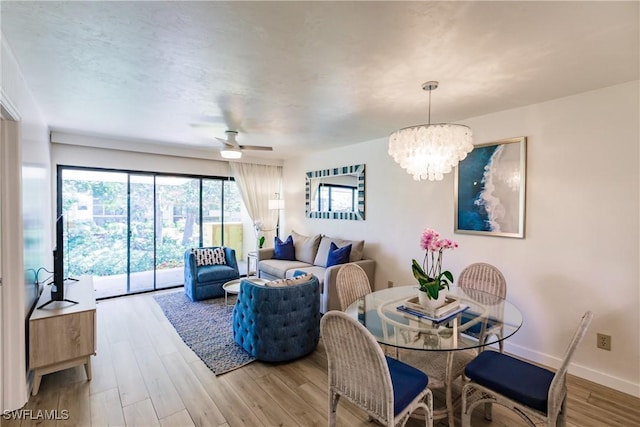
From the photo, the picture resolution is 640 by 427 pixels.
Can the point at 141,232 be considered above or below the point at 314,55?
below

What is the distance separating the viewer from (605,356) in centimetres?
253

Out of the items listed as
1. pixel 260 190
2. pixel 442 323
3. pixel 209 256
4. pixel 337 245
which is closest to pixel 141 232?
pixel 209 256

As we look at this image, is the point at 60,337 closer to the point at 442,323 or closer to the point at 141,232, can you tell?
the point at 141,232

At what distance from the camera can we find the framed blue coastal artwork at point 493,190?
→ 2986mm

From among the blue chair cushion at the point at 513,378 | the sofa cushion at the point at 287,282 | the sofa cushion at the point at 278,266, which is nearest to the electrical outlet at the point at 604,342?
the blue chair cushion at the point at 513,378

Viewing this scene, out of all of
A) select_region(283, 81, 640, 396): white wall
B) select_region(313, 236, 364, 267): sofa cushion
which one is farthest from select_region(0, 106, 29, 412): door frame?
select_region(283, 81, 640, 396): white wall

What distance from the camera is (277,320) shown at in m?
2.81

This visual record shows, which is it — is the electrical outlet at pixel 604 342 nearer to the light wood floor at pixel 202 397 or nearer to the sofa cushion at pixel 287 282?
the light wood floor at pixel 202 397

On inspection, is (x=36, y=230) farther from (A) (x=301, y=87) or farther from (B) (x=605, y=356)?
(B) (x=605, y=356)

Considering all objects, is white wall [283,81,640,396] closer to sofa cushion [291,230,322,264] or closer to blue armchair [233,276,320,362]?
blue armchair [233,276,320,362]

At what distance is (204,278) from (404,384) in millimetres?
3642

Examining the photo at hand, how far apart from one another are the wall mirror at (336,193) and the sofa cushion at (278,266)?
3.36ft

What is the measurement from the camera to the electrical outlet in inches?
98.7

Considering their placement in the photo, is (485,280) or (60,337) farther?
(485,280)
